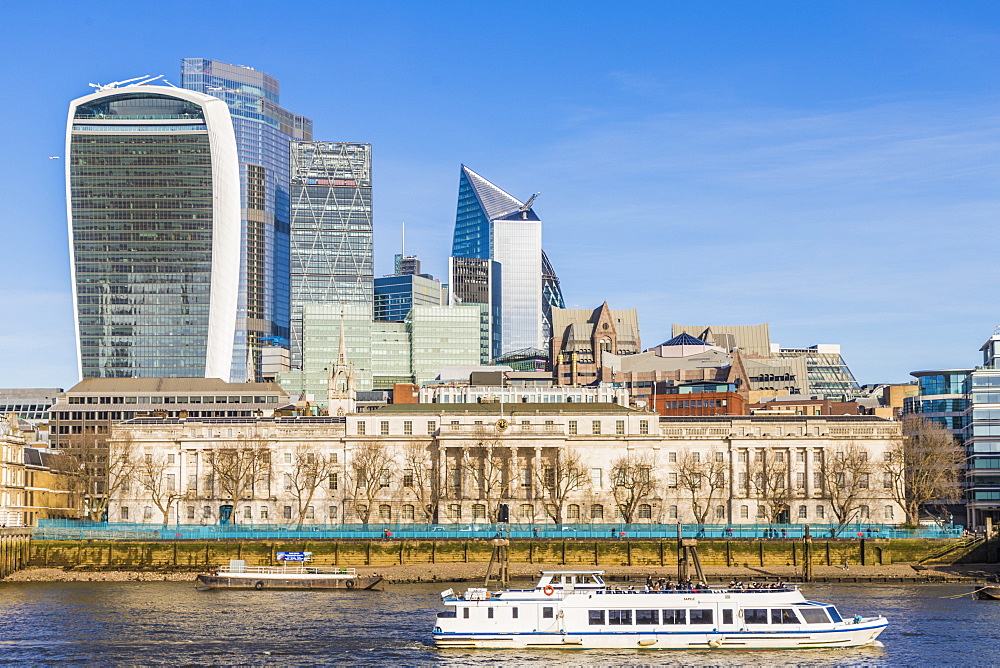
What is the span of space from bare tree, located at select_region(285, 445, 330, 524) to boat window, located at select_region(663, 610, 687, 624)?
303 feet

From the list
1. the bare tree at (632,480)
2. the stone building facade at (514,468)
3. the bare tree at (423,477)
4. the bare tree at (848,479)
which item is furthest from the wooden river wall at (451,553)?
the bare tree at (423,477)

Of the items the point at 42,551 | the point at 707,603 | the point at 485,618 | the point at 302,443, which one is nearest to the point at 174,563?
the point at 42,551

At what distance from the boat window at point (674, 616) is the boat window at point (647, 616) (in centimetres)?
56

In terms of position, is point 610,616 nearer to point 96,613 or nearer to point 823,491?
point 96,613

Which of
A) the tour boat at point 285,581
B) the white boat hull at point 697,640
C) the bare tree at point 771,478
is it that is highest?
the bare tree at point 771,478

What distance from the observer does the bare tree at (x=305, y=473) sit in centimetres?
18525

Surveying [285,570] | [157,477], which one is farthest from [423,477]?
[285,570]

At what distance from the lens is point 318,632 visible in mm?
101125

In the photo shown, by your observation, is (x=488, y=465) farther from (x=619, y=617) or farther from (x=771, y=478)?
(x=619, y=617)

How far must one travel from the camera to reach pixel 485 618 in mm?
98000

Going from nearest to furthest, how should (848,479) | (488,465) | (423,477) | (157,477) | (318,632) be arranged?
(318,632), (488,465), (848,479), (423,477), (157,477)

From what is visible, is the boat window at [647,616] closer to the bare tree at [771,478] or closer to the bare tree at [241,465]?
the bare tree at [771,478]

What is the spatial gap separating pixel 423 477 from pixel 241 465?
24645mm

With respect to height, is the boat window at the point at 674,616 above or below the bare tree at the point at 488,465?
below
